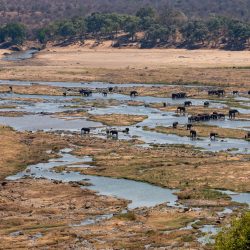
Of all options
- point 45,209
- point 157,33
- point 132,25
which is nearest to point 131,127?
point 45,209

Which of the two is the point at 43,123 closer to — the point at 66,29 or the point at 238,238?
the point at 238,238

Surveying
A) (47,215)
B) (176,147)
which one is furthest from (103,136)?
(47,215)

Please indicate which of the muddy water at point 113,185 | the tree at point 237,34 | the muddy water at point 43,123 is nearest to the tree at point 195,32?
the tree at point 237,34

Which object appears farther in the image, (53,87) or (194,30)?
(194,30)

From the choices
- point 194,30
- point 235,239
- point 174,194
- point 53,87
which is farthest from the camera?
point 194,30

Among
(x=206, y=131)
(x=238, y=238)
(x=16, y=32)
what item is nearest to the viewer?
(x=238, y=238)

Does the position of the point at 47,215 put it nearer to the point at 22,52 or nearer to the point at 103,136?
the point at 103,136

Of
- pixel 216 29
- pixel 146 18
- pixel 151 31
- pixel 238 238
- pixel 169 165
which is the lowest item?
pixel 169 165
